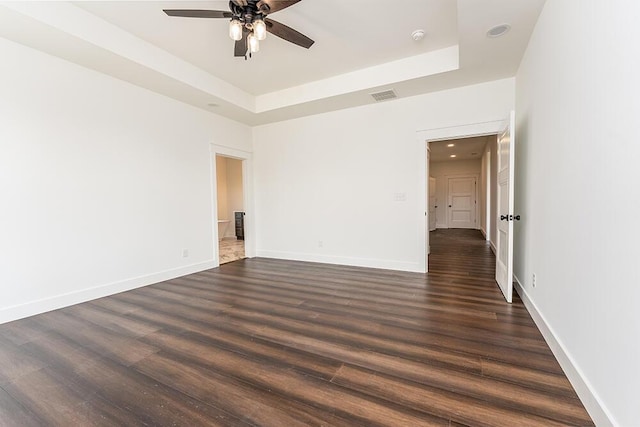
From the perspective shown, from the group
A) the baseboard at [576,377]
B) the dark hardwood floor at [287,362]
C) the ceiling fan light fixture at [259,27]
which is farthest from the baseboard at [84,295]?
the baseboard at [576,377]

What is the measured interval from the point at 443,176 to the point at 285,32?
995cm

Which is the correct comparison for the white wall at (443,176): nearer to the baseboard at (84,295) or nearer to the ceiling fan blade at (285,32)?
the ceiling fan blade at (285,32)

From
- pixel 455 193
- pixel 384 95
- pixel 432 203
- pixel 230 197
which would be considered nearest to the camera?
pixel 384 95

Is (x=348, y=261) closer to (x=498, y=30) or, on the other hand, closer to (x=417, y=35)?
(x=417, y=35)

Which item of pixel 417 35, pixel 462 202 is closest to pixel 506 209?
pixel 417 35

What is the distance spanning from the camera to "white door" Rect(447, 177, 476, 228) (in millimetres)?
10648

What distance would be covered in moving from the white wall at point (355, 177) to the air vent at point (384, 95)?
0.54 feet

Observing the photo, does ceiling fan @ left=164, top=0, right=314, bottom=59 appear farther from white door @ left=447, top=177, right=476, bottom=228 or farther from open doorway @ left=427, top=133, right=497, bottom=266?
white door @ left=447, top=177, right=476, bottom=228

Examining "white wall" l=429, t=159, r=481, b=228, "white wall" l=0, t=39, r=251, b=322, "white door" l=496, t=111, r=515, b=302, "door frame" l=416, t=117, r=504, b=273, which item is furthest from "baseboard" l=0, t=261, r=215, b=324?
"white wall" l=429, t=159, r=481, b=228

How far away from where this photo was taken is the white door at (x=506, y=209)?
2938 millimetres

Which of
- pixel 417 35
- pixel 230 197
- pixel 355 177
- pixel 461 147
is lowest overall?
pixel 230 197

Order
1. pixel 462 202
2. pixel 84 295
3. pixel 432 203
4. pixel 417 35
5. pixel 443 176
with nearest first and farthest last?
pixel 417 35, pixel 84 295, pixel 432 203, pixel 462 202, pixel 443 176

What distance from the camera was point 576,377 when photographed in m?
1.60

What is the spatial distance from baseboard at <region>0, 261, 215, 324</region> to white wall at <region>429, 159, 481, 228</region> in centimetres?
959
